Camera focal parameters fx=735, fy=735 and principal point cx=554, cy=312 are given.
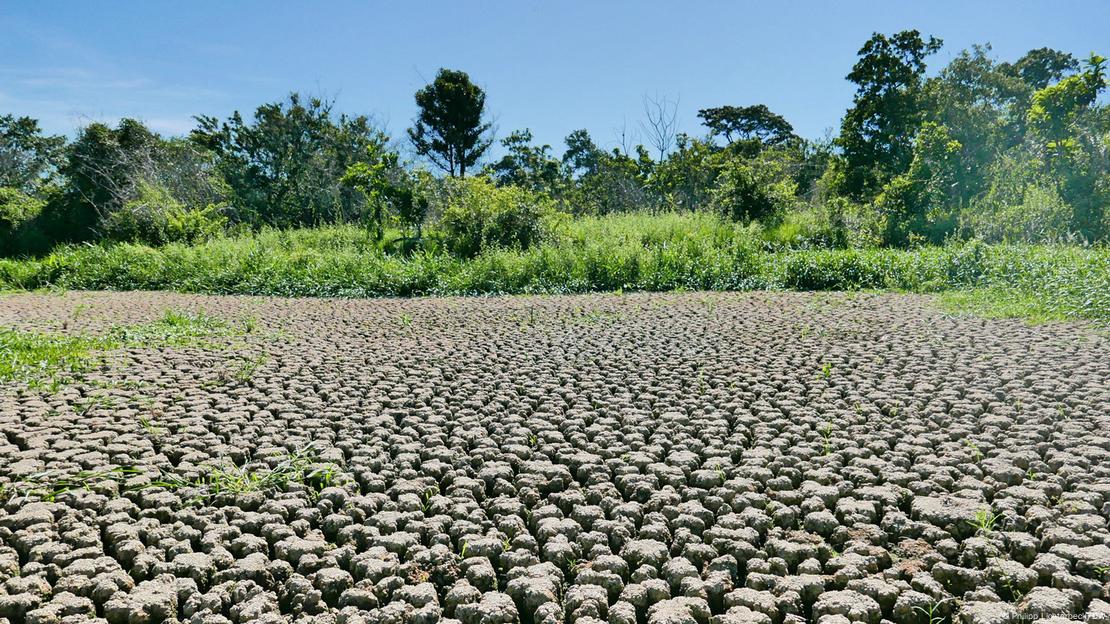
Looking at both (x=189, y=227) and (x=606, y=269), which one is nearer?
(x=606, y=269)

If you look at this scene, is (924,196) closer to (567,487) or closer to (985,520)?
(985,520)

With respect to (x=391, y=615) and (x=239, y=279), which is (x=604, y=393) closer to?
(x=391, y=615)

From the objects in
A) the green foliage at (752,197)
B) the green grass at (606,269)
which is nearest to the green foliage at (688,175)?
the green foliage at (752,197)

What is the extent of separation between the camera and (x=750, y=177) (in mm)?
16406

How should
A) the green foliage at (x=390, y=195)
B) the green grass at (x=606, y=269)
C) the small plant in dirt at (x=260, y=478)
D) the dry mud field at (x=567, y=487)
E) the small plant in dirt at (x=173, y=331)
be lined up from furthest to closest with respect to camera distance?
1. the green foliage at (x=390, y=195)
2. the green grass at (x=606, y=269)
3. the small plant in dirt at (x=173, y=331)
4. the small plant in dirt at (x=260, y=478)
5. the dry mud field at (x=567, y=487)

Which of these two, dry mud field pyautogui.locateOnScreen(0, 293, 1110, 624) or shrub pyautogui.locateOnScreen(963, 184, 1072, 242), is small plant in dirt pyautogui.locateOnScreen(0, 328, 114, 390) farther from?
shrub pyautogui.locateOnScreen(963, 184, 1072, 242)

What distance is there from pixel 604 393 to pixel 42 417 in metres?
3.39

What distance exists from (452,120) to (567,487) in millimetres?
24317

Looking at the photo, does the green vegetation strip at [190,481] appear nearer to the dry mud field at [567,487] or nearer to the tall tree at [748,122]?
the dry mud field at [567,487]

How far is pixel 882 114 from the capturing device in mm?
22781

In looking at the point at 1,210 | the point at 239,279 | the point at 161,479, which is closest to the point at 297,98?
the point at 1,210

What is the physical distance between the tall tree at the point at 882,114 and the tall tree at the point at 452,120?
12476 millimetres

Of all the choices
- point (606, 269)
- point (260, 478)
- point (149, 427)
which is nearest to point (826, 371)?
point (260, 478)

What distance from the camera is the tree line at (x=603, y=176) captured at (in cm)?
1578
